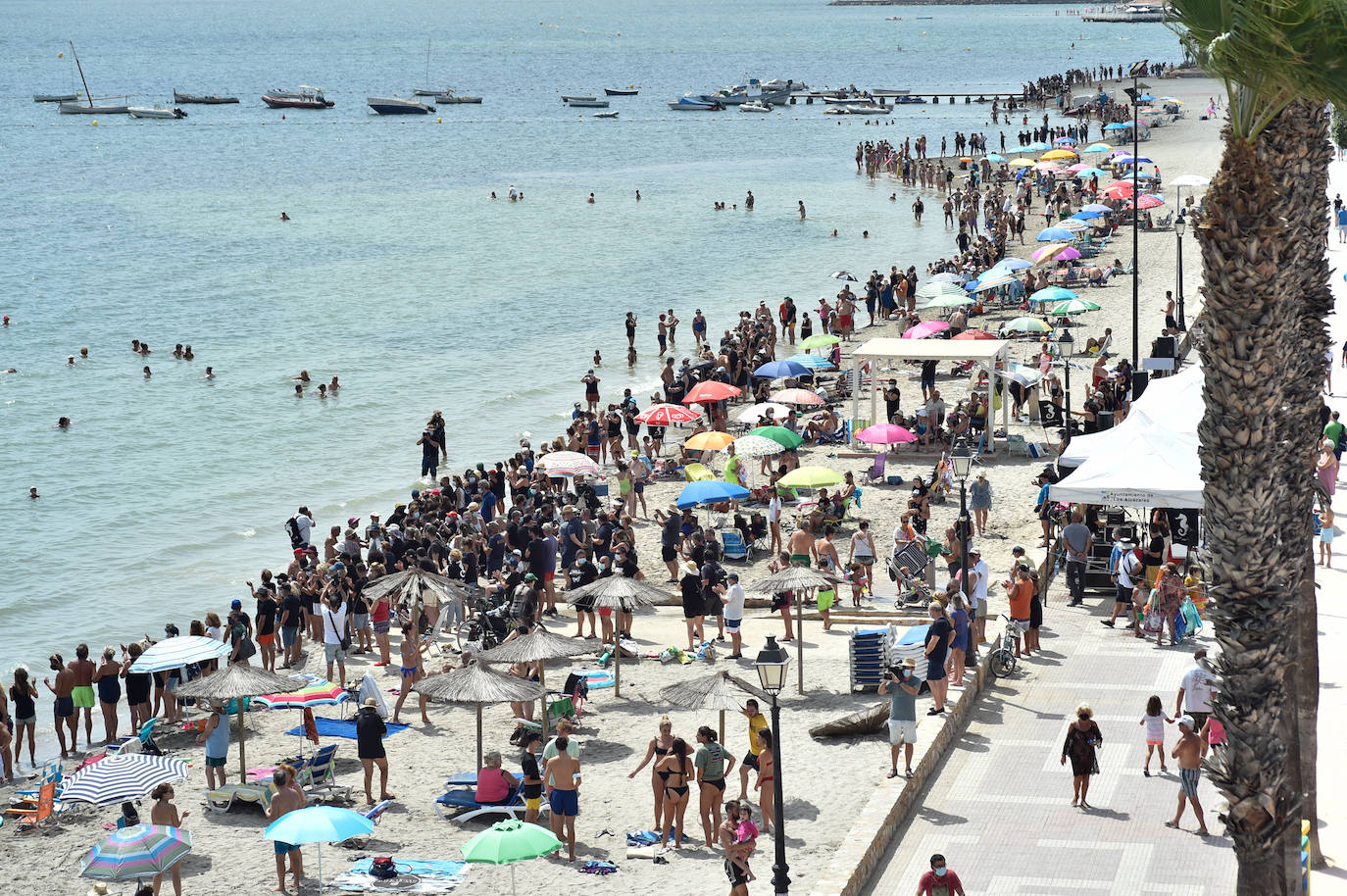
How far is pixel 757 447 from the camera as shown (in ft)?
81.4

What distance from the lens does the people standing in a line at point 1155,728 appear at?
13516mm

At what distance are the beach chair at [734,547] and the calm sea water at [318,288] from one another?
8.57m

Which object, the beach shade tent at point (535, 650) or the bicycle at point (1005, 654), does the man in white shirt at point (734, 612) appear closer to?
the beach shade tent at point (535, 650)

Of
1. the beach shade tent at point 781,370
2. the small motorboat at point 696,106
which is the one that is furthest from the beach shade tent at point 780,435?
the small motorboat at point 696,106

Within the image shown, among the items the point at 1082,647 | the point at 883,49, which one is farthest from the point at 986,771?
the point at 883,49

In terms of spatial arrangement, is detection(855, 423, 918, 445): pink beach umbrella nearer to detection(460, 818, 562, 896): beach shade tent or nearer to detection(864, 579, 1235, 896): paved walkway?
detection(864, 579, 1235, 896): paved walkway

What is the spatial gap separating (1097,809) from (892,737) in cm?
194

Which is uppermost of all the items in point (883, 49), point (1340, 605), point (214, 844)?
point (883, 49)

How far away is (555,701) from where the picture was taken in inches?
637

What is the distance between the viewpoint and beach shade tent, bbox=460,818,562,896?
11680 mm

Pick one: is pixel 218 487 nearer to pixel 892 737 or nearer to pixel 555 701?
pixel 555 701

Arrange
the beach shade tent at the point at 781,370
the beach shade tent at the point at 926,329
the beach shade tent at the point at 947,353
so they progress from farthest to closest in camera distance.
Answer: the beach shade tent at the point at 926,329 < the beach shade tent at the point at 781,370 < the beach shade tent at the point at 947,353

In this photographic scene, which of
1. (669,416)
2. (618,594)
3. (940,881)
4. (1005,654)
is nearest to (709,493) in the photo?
(669,416)

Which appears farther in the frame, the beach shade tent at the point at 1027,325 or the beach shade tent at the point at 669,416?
the beach shade tent at the point at 1027,325
